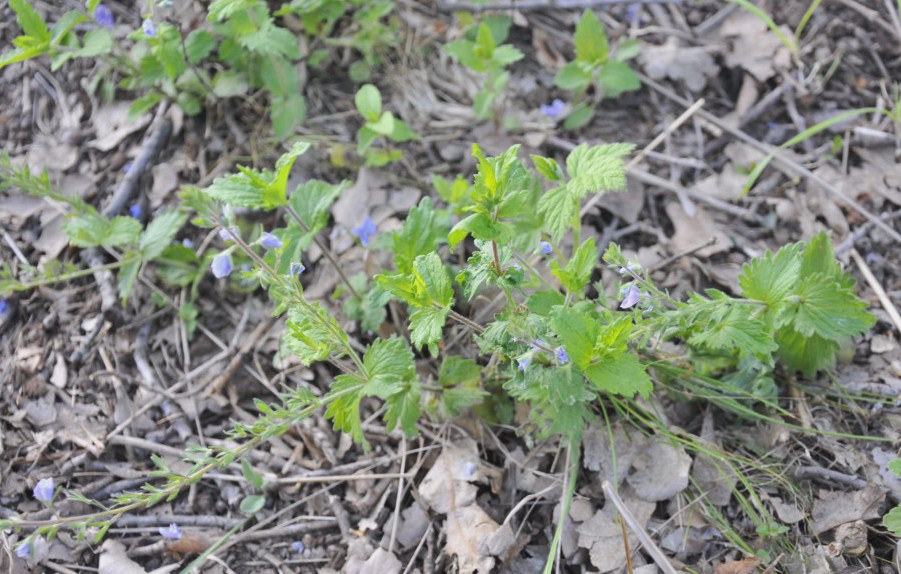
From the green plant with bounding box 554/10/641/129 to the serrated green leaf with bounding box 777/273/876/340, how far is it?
1.45 meters

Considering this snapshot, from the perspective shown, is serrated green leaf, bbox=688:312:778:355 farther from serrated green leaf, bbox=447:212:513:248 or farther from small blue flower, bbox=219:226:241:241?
small blue flower, bbox=219:226:241:241

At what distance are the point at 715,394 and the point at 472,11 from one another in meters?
2.36

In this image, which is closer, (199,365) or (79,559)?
(79,559)

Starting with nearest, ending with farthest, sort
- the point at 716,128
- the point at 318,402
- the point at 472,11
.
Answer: the point at 318,402
the point at 716,128
the point at 472,11

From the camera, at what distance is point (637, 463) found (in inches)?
103

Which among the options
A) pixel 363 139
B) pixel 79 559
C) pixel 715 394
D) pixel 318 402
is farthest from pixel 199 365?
pixel 715 394

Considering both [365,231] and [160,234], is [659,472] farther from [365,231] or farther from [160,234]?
[160,234]

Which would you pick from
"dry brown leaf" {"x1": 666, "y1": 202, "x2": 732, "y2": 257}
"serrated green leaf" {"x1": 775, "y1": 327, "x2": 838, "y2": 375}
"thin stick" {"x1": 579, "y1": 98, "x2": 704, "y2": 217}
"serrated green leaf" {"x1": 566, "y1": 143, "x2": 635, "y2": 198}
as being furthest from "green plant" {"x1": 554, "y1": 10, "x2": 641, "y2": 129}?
"serrated green leaf" {"x1": 775, "y1": 327, "x2": 838, "y2": 375}

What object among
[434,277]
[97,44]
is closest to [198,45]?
[97,44]

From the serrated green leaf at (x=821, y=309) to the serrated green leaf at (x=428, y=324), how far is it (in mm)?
1153

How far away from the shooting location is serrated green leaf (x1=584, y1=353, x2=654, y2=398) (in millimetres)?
2143

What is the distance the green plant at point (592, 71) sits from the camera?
3377 mm

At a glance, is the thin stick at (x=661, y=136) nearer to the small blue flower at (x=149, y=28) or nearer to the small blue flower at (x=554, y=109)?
the small blue flower at (x=554, y=109)

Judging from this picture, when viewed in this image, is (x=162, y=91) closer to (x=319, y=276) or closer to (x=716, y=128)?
(x=319, y=276)
